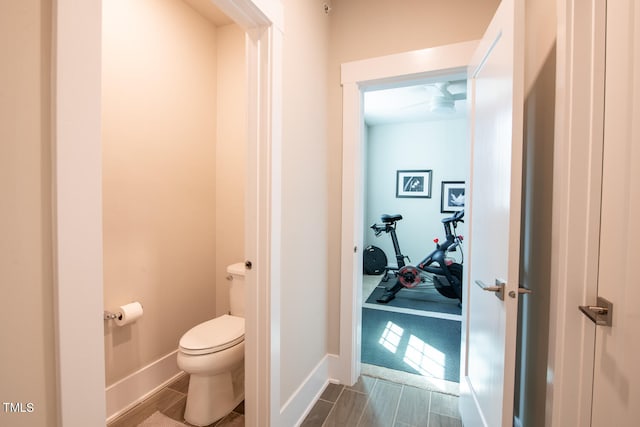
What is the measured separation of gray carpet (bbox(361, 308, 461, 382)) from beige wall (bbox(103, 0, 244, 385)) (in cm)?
152

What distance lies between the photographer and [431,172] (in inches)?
→ 190

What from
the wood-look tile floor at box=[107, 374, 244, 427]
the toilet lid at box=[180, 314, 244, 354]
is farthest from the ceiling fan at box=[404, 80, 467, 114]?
the wood-look tile floor at box=[107, 374, 244, 427]

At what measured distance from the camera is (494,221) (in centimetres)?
116

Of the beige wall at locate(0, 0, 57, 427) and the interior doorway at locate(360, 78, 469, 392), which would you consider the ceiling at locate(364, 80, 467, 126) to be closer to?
the interior doorway at locate(360, 78, 469, 392)

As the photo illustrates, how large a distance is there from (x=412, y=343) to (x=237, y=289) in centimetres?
169

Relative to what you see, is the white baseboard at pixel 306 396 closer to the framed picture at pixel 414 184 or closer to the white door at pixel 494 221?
the white door at pixel 494 221

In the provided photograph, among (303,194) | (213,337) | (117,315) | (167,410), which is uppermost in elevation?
(303,194)

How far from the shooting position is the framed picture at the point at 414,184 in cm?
487

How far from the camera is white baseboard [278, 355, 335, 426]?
4.86ft

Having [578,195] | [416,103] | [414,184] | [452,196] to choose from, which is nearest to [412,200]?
[414,184]

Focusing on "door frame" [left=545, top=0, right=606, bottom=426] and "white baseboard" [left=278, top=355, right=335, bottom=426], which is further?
"white baseboard" [left=278, top=355, right=335, bottom=426]

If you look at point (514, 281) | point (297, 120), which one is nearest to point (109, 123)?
point (297, 120)

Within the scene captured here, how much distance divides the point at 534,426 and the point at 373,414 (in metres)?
0.85

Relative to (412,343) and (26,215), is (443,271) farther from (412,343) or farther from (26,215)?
(26,215)
